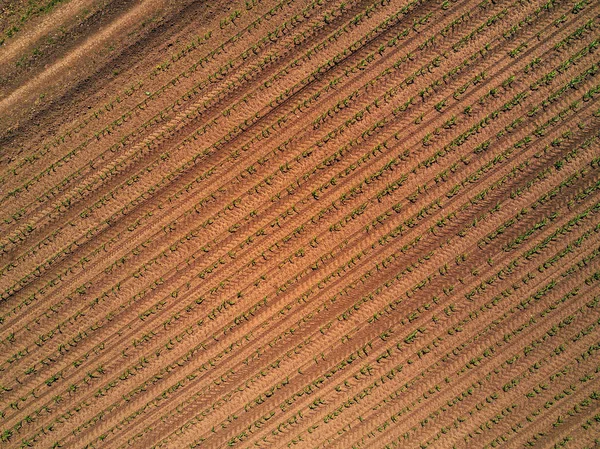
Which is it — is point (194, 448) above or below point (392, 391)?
above

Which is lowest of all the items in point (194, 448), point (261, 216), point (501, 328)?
point (501, 328)

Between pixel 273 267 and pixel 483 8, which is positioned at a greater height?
pixel 483 8

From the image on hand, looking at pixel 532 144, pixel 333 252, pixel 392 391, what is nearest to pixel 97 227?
pixel 333 252

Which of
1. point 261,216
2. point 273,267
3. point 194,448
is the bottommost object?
point 194,448

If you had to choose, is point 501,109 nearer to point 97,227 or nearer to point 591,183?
point 591,183

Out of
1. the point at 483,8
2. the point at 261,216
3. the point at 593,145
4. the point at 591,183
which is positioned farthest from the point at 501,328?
the point at 483,8

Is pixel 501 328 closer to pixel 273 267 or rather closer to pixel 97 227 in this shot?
pixel 273 267
